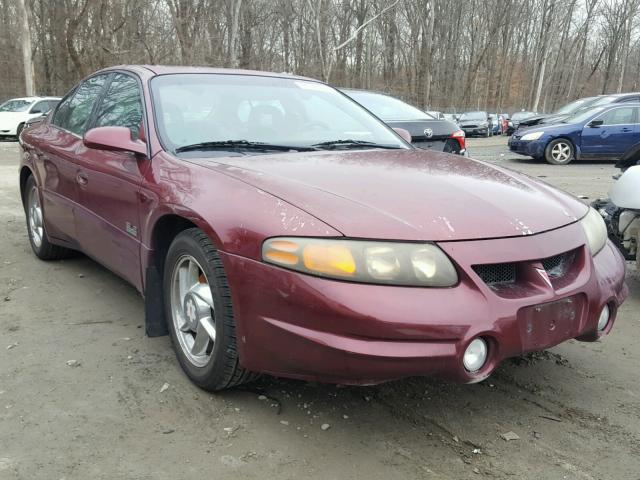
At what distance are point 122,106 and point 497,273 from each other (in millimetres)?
2490

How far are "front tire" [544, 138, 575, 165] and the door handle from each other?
12.3 m

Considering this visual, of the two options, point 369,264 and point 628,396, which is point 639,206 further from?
point 369,264

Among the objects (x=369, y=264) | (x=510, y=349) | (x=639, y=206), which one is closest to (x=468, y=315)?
(x=510, y=349)

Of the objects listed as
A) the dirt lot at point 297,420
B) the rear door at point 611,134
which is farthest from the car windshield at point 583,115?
the dirt lot at point 297,420

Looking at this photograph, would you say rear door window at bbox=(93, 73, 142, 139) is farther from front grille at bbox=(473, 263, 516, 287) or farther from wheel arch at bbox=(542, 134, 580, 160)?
wheel arch at bbox=(542, 134, 580, 160)

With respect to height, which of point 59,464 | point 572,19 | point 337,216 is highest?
point 572,19

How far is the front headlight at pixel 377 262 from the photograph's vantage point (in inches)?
82.1

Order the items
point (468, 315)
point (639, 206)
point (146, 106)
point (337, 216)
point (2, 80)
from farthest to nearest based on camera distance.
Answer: point (2, 80)
point (639, 206)
point (146, 106)
point (337, 216)
point (468, 315)

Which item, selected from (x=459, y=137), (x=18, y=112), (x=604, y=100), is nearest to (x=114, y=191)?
(x=459, y=137)

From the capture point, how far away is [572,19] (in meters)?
53.9

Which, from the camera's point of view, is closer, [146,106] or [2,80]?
[146,106]

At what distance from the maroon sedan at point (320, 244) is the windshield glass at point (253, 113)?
0.01 meters

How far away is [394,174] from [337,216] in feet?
2.10

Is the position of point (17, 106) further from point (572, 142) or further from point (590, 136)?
point (590, 136)
